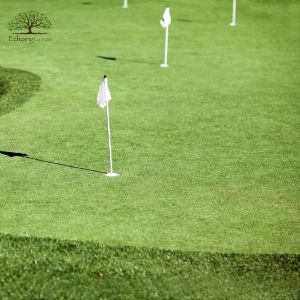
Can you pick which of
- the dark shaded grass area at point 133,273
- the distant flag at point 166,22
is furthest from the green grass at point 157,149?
the distant flag at point 166,22

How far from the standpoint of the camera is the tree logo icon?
24.9 m

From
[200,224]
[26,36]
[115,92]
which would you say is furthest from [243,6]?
[200,224]

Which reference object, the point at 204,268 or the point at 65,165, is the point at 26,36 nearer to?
the point at 65,165

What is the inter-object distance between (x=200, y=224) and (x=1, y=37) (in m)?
17.2

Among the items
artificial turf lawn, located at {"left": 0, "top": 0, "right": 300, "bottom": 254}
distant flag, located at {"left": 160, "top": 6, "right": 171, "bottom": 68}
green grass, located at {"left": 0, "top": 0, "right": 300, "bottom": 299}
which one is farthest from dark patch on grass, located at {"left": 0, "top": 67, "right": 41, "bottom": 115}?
distant flag, located at {"left": 160, "top": 6, "right": 171, "bottom": 68}

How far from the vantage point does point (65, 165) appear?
1041 centimetres

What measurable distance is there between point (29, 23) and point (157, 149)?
16111mm

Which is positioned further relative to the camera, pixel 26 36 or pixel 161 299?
pixel 26 36

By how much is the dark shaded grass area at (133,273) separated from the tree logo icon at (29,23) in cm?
1840

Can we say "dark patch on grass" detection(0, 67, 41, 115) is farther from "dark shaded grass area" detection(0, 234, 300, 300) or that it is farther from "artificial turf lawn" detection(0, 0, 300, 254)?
"dark shaded grass area" detection(0, 234, 300, 300)

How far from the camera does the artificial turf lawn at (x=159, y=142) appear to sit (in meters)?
8.02

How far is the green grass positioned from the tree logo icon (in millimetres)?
931

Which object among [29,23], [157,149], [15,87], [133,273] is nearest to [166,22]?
[15,87]

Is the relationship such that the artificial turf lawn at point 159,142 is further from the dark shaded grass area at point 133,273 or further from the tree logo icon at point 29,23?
the tree logo icon at point 29,23
